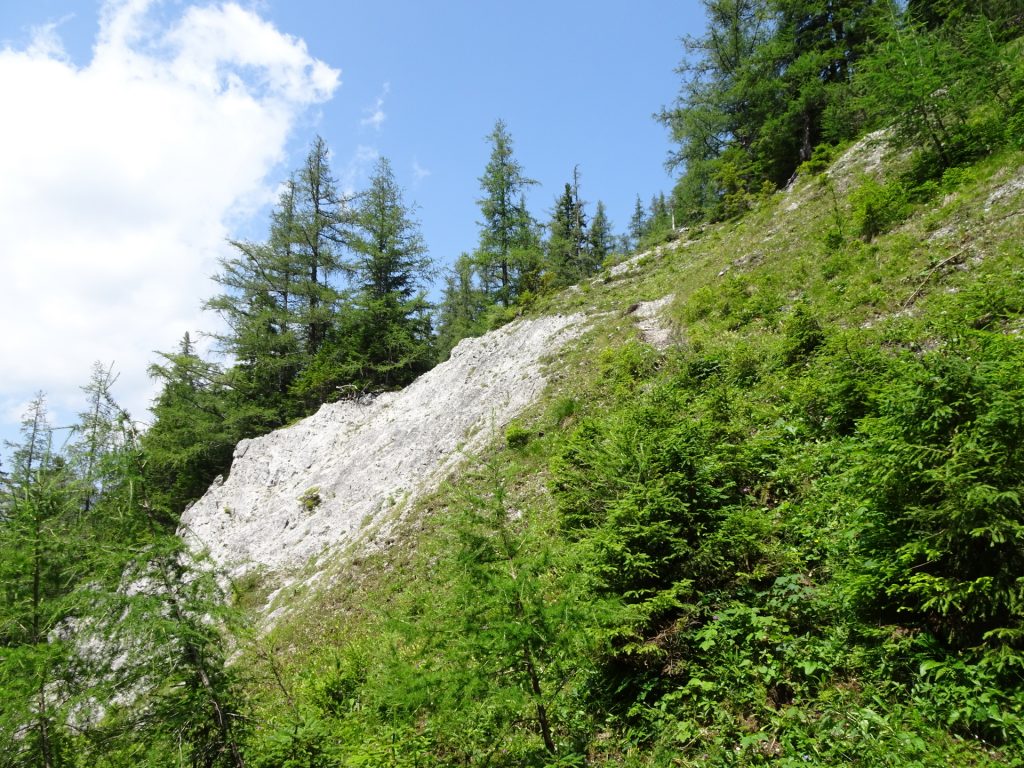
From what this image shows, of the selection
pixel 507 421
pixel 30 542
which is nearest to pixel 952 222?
pixel 507 421

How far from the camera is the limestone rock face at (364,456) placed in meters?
17.5

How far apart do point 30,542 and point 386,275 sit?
2460cm

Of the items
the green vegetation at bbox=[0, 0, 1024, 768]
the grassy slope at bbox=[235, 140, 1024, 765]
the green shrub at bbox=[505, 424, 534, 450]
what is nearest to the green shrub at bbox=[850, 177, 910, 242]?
the green vegetation at bbox=[0, 0, 1024, 768]

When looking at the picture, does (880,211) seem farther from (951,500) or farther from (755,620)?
(755,620)

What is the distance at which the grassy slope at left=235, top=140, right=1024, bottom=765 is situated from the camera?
14.1 ft

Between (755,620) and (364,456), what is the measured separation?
59.3 ft

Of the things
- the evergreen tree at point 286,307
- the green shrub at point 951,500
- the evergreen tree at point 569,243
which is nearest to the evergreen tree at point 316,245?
the evergreen tree at point 286,307

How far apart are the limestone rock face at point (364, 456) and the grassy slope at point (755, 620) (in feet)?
20.8

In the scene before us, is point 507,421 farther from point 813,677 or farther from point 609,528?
point 813,677

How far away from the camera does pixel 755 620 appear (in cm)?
537

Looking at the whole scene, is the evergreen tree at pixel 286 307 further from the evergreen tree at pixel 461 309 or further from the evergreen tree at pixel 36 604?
the evergreen tree at pixel 36 604

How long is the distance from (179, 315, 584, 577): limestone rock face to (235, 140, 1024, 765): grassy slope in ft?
20.8

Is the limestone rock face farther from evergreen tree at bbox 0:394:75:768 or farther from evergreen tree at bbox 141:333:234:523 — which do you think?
evergreen tree at bbox 0:394:75:768

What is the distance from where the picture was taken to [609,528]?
606cm
